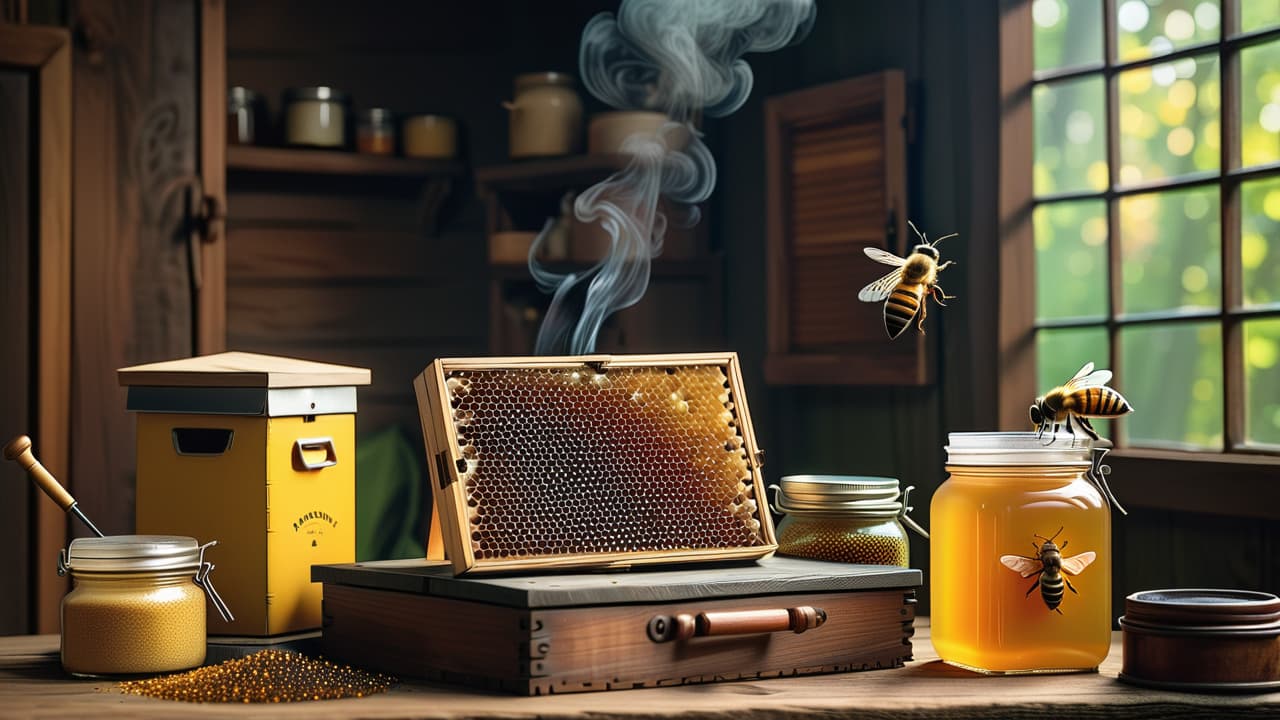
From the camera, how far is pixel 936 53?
3.11 meters

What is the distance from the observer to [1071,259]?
2.85 m

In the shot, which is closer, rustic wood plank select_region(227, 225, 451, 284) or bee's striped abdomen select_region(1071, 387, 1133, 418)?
bee's striped abdomen select_region(1071, 387, 1133, 418)

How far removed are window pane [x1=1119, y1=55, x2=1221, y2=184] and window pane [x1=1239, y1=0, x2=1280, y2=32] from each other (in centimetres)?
8

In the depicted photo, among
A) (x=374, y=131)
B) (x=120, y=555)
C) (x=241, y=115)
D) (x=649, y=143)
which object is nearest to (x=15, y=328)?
(x=241, y=115)

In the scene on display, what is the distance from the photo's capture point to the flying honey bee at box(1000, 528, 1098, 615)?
52.2 inches

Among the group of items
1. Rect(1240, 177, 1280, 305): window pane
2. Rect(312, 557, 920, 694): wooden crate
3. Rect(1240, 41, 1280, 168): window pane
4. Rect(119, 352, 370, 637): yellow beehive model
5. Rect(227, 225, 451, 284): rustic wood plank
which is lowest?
Rect(312, 557, 920, 694): wooden crate

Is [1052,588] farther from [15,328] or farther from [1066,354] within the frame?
[15,328]

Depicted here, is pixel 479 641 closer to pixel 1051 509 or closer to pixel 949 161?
pixel 1051 509

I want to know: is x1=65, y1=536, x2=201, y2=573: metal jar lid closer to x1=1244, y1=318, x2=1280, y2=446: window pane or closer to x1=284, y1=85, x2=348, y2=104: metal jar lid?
x1=1244, y1=318, x2=1280, y2=446: window pane

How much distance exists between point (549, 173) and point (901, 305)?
7.22 feet

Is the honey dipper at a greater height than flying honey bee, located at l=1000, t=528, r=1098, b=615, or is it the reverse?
the honey dipper

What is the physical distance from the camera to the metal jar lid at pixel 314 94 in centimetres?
369

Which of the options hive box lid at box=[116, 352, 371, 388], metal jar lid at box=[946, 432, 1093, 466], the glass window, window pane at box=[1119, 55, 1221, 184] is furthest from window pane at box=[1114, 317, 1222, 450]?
hive box lid at box=[116, 352, 371, 388]

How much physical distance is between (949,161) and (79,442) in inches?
81.8
